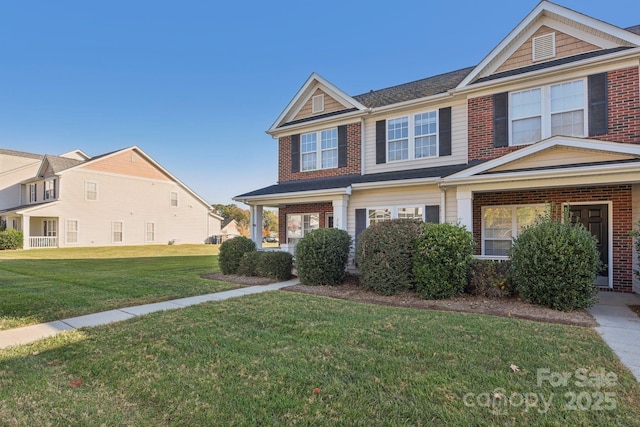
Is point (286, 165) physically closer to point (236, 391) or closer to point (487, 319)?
point (487, 319)

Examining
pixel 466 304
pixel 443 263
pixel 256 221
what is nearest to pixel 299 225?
pixel 256 221

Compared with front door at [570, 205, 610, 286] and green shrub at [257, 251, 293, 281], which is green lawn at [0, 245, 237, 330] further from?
front door at [570, 205, 610, 286]

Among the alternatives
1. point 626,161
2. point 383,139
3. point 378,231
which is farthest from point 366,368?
point 383,139

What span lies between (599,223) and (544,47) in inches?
201

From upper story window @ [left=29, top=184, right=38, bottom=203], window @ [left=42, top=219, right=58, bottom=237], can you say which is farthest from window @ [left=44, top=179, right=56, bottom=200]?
upper story window @ [left=29, top=184, right=38, bottom=203]

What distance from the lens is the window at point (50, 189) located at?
26359 mm

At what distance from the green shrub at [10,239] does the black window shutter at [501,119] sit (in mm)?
30774

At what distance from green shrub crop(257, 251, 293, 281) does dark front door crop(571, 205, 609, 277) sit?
7901mm

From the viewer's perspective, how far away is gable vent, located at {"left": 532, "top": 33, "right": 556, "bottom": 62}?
9.33 metres

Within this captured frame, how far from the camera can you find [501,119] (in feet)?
31.8

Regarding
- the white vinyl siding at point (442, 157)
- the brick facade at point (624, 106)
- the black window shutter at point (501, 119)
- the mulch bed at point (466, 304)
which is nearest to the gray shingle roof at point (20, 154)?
the white vinyl siding at point (442, 157)

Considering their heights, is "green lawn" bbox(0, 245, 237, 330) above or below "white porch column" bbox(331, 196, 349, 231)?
below

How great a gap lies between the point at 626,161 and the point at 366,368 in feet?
24.4

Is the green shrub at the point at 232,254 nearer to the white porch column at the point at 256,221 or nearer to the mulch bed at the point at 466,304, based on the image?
the white porch column at the point at 256,221
